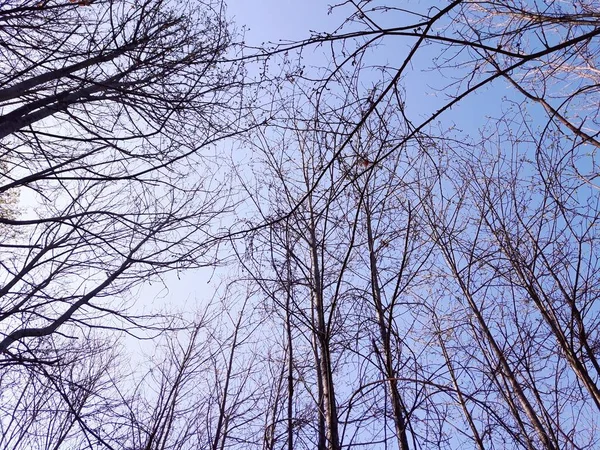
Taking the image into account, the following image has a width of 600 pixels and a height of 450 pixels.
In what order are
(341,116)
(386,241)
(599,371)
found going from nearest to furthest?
(341,116) < (599,371) < (386,241)

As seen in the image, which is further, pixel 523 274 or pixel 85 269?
pixel 85 269

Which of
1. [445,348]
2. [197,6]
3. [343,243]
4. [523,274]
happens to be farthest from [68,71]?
[445,348]

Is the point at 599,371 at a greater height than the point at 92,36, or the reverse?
the point at 92,36

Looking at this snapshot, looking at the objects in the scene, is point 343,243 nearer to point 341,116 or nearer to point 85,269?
point 341,116

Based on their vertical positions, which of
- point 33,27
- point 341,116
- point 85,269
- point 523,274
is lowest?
point 341,116

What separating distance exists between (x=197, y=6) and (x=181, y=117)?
56.6 inches

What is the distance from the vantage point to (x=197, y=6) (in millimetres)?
4320

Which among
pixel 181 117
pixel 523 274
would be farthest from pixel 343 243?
pixel 181 117

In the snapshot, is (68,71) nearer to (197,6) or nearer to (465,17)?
(197,6)

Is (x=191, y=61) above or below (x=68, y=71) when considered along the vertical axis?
above

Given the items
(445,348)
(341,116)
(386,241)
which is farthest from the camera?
(445,348)

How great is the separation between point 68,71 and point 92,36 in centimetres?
38

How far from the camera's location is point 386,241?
3.44 metres

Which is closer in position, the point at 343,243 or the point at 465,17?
the point at 465,17
